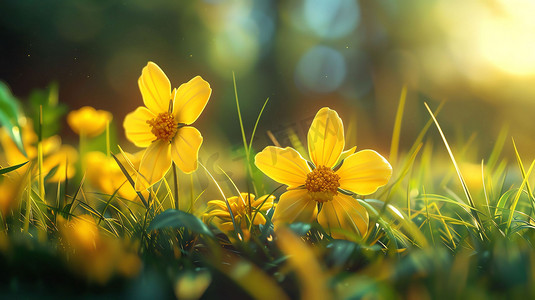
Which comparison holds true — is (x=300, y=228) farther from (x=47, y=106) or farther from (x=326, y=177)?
(x=47, y=106)

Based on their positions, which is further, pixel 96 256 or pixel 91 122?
pixel 91 122

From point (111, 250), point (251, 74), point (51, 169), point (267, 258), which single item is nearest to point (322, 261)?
point (267, 258)

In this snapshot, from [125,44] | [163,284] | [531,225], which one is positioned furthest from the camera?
[125,44]

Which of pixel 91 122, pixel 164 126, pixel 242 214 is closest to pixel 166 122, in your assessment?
pixel 164 126

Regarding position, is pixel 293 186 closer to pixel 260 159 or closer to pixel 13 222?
pixel 260 159

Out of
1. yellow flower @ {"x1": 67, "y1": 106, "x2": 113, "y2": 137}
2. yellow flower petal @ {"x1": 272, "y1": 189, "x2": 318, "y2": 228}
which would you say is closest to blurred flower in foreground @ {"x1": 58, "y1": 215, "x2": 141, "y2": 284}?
yellow flower petal @ {"x1": 272, "y1": 189, "x2": 318, "y2": 228}

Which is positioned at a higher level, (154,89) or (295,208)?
(154,89)
